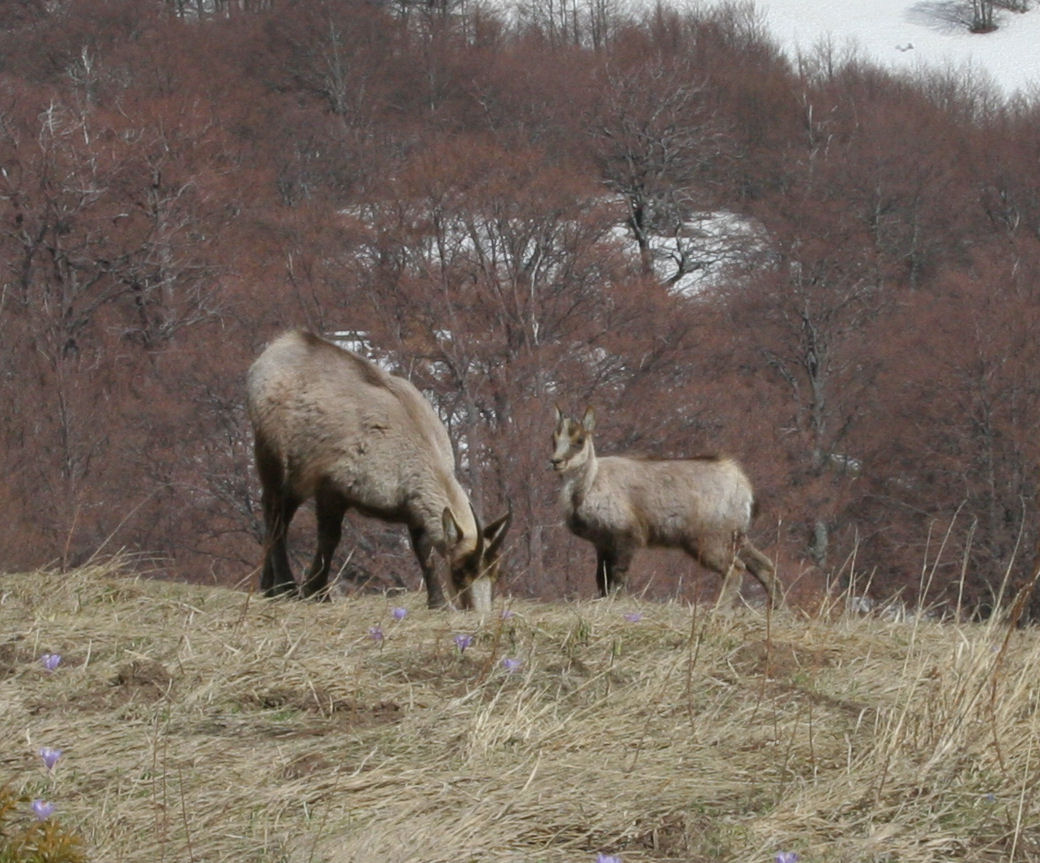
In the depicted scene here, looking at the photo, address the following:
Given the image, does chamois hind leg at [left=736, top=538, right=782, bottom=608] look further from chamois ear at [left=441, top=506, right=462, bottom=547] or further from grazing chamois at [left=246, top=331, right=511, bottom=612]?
chamois ear at [left=441, top=506, right=462, bottom=547]

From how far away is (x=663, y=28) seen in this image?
287 feet

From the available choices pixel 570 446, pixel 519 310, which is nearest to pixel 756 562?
pixel 570 446

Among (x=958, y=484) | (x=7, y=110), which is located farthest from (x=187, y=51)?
(x=958, y=484)

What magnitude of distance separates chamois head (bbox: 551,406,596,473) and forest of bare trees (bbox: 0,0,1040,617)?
445 inches

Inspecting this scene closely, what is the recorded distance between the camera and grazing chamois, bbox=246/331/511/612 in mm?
8805

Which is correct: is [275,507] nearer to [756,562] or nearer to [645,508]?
[645,508]

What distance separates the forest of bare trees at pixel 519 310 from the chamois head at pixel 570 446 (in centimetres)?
1130

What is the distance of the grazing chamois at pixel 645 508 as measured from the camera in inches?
475

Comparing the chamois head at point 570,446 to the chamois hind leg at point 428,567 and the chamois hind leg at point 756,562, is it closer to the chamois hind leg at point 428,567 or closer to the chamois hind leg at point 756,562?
the chamois hind leg at point 756,562

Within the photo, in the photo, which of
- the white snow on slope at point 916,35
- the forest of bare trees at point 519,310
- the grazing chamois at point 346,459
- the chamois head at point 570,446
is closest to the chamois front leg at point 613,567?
the chamois head at point 570,446

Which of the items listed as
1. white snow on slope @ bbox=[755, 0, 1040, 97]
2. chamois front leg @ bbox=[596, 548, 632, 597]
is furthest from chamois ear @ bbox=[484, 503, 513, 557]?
white snow on slope @ bbox=[755, 0, 1040, 97]

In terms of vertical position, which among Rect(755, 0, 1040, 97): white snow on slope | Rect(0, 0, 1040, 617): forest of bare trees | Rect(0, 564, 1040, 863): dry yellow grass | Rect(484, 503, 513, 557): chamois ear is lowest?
Rect(0, 0, 1040, 617): forest of bare trees

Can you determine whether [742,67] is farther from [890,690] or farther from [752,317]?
[890,690]

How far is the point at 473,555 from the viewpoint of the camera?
848cm
